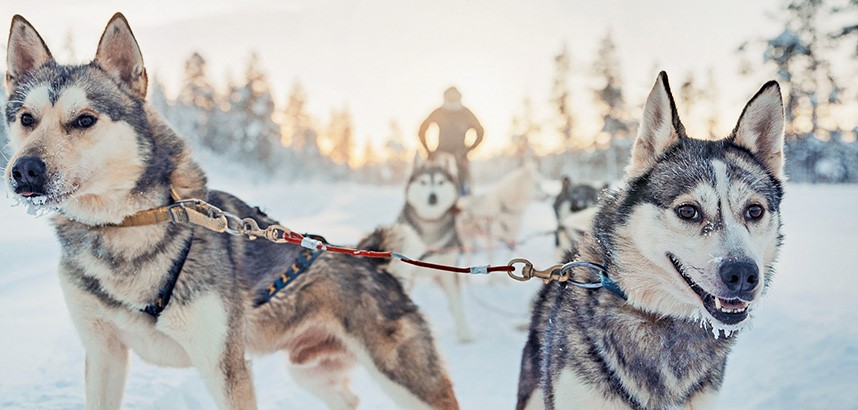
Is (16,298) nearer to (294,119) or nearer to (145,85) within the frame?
(145,85)

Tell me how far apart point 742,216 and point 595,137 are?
32.0 meters

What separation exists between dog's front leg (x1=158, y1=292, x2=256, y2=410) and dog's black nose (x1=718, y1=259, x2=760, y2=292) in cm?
203

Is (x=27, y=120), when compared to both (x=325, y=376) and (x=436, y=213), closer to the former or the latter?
(x=325, y=376)

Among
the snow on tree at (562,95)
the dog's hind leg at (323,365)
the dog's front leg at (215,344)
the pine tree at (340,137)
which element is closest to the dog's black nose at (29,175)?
the dog's front leg at (215,344)

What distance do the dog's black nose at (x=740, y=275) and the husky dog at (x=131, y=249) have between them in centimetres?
159

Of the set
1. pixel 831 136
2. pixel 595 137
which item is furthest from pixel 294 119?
pixel 831 136

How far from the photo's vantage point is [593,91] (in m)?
29.9

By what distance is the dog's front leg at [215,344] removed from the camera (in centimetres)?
239

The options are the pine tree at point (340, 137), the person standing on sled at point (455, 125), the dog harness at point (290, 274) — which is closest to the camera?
the dog harness at point (290, 274)

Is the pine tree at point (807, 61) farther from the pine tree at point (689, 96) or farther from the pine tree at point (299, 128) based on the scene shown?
the pine tree at point (299, 128)

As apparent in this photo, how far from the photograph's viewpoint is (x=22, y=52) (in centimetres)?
255

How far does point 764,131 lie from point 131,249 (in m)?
2.75

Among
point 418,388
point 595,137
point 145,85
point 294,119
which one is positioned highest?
point 294,119

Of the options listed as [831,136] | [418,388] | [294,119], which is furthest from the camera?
[294,119]
